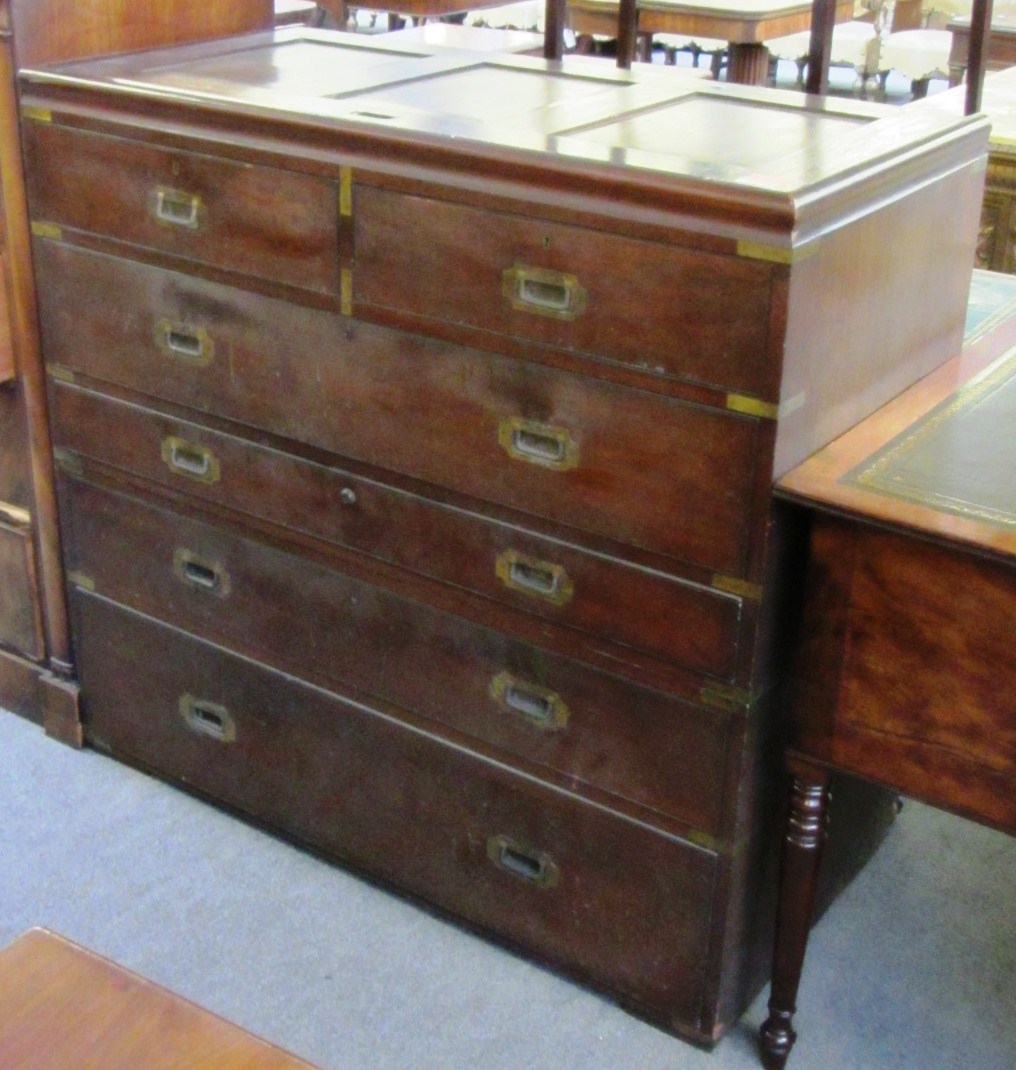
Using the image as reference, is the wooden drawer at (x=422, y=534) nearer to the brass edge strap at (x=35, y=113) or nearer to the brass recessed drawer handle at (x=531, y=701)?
the brass recessed drawer handle at (x=531, y=701)

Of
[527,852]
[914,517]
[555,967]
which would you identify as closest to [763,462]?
[914,517]

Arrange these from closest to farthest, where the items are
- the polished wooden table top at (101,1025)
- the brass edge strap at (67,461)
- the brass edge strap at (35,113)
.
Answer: the polished wooden table top at (101,1025)
the brass edge strap at (35,113)
the brass edge strap at (67,461)

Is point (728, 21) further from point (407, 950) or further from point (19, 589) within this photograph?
point (407, 950)

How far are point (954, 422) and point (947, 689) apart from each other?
36 cm

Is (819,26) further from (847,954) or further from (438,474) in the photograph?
(847,954)

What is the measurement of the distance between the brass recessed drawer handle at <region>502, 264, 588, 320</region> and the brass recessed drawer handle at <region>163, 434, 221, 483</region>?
628 mm

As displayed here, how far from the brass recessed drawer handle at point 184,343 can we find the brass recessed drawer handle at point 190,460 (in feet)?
0.43

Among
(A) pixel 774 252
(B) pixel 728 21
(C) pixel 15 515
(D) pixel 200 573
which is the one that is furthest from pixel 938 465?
(B) pixel 728 21

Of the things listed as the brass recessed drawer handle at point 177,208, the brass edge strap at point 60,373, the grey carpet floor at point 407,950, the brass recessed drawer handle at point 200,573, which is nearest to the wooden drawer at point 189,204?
the brass recessed drawer handle at point 177,208

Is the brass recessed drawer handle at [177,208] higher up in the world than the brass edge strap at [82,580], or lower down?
higher up

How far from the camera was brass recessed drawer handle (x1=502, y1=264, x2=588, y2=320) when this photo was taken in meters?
1.75

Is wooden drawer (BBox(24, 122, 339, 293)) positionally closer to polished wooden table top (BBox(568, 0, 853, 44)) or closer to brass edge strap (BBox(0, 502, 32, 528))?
brass edge strap (BBox(0, 502, 32, 528))

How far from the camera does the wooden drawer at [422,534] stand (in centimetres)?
183

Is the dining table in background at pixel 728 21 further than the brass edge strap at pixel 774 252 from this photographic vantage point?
Yes
